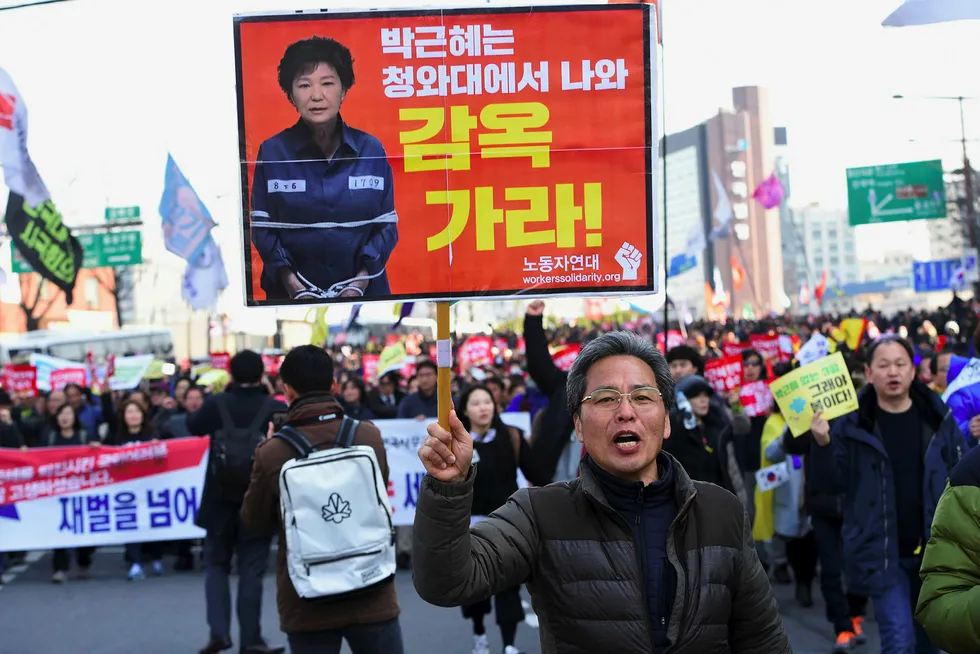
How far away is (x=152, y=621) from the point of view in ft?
30.5

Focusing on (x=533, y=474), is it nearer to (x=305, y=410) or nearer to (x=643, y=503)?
(x=305, y=410)

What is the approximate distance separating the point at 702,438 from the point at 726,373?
3.83 meters

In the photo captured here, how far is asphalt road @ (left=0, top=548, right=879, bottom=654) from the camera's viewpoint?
27.2 ft

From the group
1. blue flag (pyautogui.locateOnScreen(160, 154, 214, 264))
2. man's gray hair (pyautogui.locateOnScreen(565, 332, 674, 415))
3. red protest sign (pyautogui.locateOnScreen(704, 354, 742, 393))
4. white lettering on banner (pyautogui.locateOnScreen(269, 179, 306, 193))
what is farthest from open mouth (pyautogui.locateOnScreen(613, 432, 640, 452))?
blue flag (pyautogui.locateOnScreen(160, 154, 214, 264))

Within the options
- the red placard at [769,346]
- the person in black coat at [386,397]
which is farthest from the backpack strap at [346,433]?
the red placard at [769,346]

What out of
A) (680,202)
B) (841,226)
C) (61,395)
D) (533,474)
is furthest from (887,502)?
(841,226)

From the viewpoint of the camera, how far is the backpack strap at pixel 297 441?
5.20 meters

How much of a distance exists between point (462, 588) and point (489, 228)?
1135 mm

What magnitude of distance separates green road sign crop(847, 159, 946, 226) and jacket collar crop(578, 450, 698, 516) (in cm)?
2725

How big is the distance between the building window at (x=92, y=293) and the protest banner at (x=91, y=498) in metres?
80.7

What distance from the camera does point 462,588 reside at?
264cm

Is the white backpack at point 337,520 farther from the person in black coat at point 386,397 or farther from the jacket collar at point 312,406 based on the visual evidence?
the person in black coat at point 386,397

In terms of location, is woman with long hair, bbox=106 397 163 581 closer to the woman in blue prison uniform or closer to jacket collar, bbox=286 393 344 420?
jacket collar, bbox=286 393 344 420

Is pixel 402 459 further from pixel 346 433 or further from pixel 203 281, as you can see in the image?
pixel 203 281
